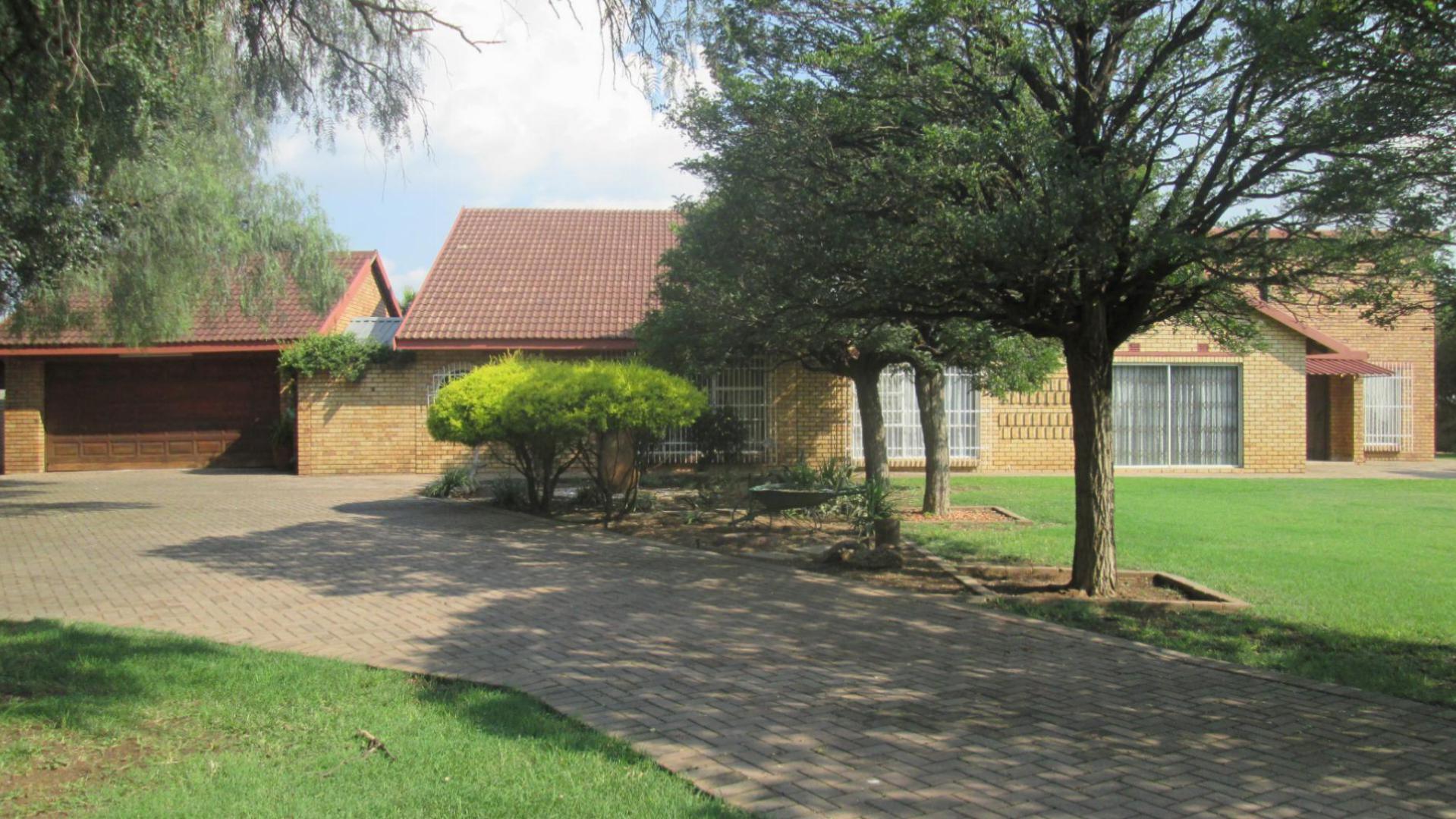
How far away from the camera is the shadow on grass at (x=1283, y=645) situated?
6.22 meters

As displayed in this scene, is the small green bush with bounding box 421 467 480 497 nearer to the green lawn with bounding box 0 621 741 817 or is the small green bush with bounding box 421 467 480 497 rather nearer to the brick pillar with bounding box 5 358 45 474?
the green lawn with bounding box 0 621 741 817

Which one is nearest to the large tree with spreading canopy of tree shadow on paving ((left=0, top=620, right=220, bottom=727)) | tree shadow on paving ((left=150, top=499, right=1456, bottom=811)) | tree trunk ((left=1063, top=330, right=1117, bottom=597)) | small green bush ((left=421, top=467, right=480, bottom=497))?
tree trunk ((left=1063, top=330, right=1117, bottom=597))

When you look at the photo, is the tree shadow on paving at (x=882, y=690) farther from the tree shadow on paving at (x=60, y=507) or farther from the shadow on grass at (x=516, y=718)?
the tree shadow on paving at (x=60, y=507)

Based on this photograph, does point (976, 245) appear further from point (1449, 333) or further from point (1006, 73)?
point (1449, 333)

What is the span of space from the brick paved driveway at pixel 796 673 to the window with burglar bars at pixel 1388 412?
73.9 feet

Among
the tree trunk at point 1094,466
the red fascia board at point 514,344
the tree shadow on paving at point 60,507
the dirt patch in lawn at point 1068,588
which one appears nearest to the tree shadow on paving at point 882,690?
the dirt patch in lawn at point 1068,588

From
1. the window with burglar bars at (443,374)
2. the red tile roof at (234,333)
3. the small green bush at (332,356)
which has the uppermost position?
the red tile roof at (234,333)

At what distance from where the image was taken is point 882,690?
233 inches

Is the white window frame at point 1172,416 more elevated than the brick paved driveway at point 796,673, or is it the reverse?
the white window frame at point 1172,416

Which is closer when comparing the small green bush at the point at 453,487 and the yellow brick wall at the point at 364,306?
the small green bush at the point at 453,487

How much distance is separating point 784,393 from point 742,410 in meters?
0.89

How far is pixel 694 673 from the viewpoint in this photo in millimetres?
6184

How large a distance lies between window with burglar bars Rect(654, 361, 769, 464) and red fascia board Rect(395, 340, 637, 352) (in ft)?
6.34

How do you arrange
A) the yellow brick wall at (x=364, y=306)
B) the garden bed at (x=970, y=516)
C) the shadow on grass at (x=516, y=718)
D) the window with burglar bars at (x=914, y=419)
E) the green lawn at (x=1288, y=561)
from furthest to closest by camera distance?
1. the yellow brick wall at (x=364, y=306)
2. the window with burglar bars at (x=914, y=419)
3. the garden bed at (x=970, y=516)
4. the green lawn at (x=1288, y=561)
5. the shadow on grass at (x=516, y=718)
